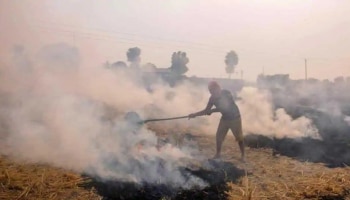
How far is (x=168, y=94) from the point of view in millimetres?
17562

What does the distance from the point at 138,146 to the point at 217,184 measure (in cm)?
206

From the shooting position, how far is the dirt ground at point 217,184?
560cm

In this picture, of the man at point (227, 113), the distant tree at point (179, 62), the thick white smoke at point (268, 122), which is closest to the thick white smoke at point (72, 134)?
the man at point (227, 113)

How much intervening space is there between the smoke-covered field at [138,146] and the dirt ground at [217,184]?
0.02m

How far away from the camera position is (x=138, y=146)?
7488mm

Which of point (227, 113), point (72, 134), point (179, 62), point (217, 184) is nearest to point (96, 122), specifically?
point (72, 134)

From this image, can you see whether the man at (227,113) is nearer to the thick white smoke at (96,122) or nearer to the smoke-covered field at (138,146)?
the smoke-covered field at (138,146)

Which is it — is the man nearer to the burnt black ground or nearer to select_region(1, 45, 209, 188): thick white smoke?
select_region(1, 45, 209, 188): thick white smoke

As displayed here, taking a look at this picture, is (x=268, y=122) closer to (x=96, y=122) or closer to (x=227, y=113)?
(x=227, y=113)

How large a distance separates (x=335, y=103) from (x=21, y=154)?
19.9 m

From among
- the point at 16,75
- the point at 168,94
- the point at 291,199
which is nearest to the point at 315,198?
the point at 291,199

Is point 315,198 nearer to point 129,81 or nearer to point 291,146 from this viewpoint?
A: point 291,146

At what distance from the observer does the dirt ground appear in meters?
5.60

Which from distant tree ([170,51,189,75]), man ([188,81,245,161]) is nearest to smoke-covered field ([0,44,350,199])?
man ([188,81,245,161])
